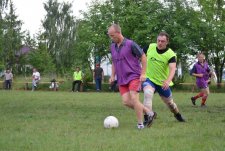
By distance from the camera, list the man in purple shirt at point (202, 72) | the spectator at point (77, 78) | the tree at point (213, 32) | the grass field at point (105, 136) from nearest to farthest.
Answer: the grass field at point (105, 136), the man in purple shirt at point (202, 72), the spectator at point (77, 78), the tree at point (213, 32)

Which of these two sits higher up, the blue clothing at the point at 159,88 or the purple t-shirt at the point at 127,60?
the purple t-shirt at the point at 127,60

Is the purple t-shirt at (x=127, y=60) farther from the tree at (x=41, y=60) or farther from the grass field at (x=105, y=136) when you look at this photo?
the tree at (x=41, y=60)

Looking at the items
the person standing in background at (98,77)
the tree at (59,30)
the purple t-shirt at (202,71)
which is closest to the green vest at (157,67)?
the purple t-shirt at (202,71)

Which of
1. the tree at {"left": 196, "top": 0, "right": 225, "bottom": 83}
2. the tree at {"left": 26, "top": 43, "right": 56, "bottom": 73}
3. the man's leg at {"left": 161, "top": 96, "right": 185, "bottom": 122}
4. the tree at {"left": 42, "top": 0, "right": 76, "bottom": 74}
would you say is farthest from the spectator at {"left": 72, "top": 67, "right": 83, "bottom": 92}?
the tree at {"left": 42, "top": 0, "right": 76, "bottom": 74}

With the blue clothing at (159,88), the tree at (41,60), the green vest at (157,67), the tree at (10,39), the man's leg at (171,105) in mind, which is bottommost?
the man's leg at (171,105)

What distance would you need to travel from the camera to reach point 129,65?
30.1 ft

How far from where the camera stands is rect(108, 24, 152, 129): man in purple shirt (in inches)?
355

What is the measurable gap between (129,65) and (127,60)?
0.10 metres

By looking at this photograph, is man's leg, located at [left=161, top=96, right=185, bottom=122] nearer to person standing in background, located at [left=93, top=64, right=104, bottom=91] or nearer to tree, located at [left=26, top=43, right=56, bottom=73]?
person standing in background, located at [left=93, top=64, right=104, bottom=91]

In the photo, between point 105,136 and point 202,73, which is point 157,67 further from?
point 202,73

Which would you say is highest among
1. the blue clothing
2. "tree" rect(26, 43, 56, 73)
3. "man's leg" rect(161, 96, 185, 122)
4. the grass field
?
"tree" rect(26, 43, 56, 73)

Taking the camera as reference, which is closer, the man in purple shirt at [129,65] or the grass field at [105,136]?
the grass field at [105,136]

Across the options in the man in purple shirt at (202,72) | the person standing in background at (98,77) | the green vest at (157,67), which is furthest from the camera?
the person standing in background at (98,77)

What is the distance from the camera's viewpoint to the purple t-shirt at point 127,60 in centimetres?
909
